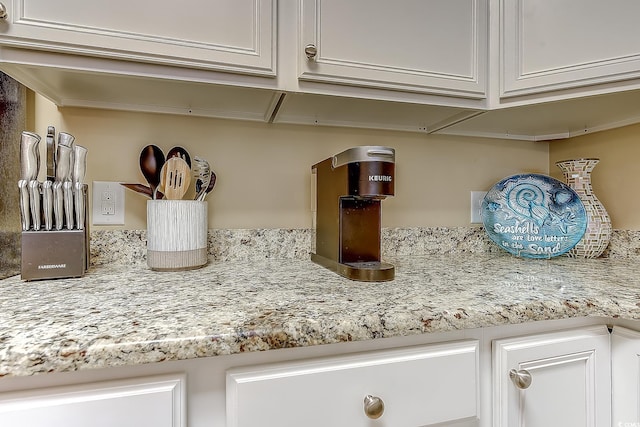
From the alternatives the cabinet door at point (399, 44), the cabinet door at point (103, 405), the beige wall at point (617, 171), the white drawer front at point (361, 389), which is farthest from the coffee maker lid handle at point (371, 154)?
the beige wall at point (617, 171)

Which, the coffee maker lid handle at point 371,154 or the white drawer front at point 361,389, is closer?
→ the white drawer front at point 361,389

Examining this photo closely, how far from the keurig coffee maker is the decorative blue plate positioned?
561mm

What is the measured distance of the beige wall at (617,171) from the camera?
1.08 m

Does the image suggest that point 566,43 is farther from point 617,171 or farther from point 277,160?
point 277,160

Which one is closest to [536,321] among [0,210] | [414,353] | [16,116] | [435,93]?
[414,353]

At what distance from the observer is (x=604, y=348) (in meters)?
0.62

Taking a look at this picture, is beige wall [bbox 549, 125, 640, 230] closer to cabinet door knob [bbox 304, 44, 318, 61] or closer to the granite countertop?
the granite countertop

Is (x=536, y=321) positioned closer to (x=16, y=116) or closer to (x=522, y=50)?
(x=522, y=50)

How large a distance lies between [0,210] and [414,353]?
3.09ft

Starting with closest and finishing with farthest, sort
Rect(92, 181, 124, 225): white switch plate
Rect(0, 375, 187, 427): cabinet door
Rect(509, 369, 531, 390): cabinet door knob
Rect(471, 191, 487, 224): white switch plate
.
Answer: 1. Rect(0, 375, 187, 427): cabinet door
2. Rect(509, 369, 531, 390): cabinet door knob
3. Rect(92, 181, 124, 225): white switch plate
4. Rect(471, 191, 487, 224): white switch plate

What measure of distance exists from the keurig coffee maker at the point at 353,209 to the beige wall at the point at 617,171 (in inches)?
36.4

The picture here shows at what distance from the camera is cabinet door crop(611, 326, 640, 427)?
1.93 ft

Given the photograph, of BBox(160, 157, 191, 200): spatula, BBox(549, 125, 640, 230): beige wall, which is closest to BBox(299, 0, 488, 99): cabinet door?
BBox(160, 157, 191, 200): spatula

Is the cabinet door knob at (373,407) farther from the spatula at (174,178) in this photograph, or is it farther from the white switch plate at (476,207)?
the white switch plate at (476,207)
